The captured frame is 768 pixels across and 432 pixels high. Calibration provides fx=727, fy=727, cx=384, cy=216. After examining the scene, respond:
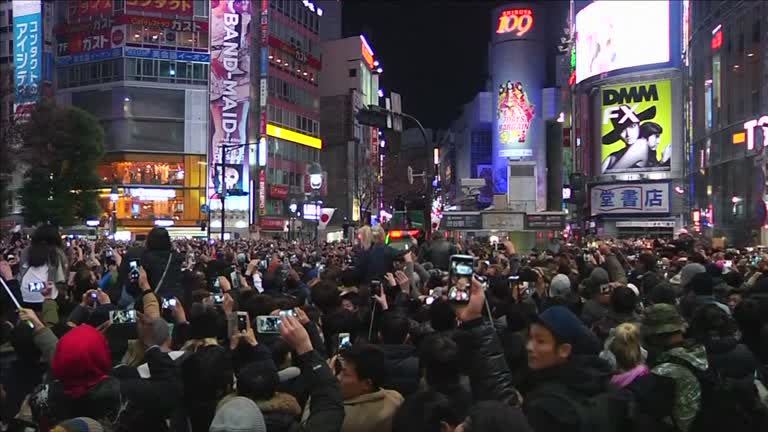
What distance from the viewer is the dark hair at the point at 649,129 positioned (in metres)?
61.0

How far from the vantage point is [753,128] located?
34219mm

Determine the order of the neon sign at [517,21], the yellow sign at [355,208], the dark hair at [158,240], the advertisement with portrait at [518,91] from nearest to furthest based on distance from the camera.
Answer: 1. the dark hair at [158,240]
2. the yellow sign at [355,208]
3. the advertisement with portrait at [518,91]
4. the neon sign at [517,21]

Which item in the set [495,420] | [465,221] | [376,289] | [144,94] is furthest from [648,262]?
[144,94]

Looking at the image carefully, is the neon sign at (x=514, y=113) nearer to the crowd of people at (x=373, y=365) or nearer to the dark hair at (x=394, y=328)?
the crowd of people at (x=373, y=365)

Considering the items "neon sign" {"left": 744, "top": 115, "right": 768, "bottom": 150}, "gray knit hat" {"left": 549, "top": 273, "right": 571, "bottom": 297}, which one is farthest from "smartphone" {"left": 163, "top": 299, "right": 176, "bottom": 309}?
"neon sign" {"left": 744, "top": 115, "right": 768, "bottom": 150}

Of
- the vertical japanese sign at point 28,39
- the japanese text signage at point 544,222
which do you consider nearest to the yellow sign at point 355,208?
the vertical japanese sign at point 28,39

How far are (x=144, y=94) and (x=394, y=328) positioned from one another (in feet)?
215

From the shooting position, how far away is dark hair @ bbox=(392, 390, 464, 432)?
11.1 feet

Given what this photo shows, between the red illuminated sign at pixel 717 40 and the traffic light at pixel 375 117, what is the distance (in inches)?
1233

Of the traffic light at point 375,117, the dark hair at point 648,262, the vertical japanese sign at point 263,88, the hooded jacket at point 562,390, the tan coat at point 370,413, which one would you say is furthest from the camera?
the vertical japanese sign at point 263,88

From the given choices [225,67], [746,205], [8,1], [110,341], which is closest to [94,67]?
[225,67]

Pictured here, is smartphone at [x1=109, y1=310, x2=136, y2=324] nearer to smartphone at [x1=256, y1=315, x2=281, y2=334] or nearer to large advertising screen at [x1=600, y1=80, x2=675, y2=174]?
smartphone at [x1=256, y1=315, x2=281, y2=334]

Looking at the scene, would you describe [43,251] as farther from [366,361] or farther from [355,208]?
[355,208]

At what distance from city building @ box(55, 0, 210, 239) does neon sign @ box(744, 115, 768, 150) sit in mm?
45439
